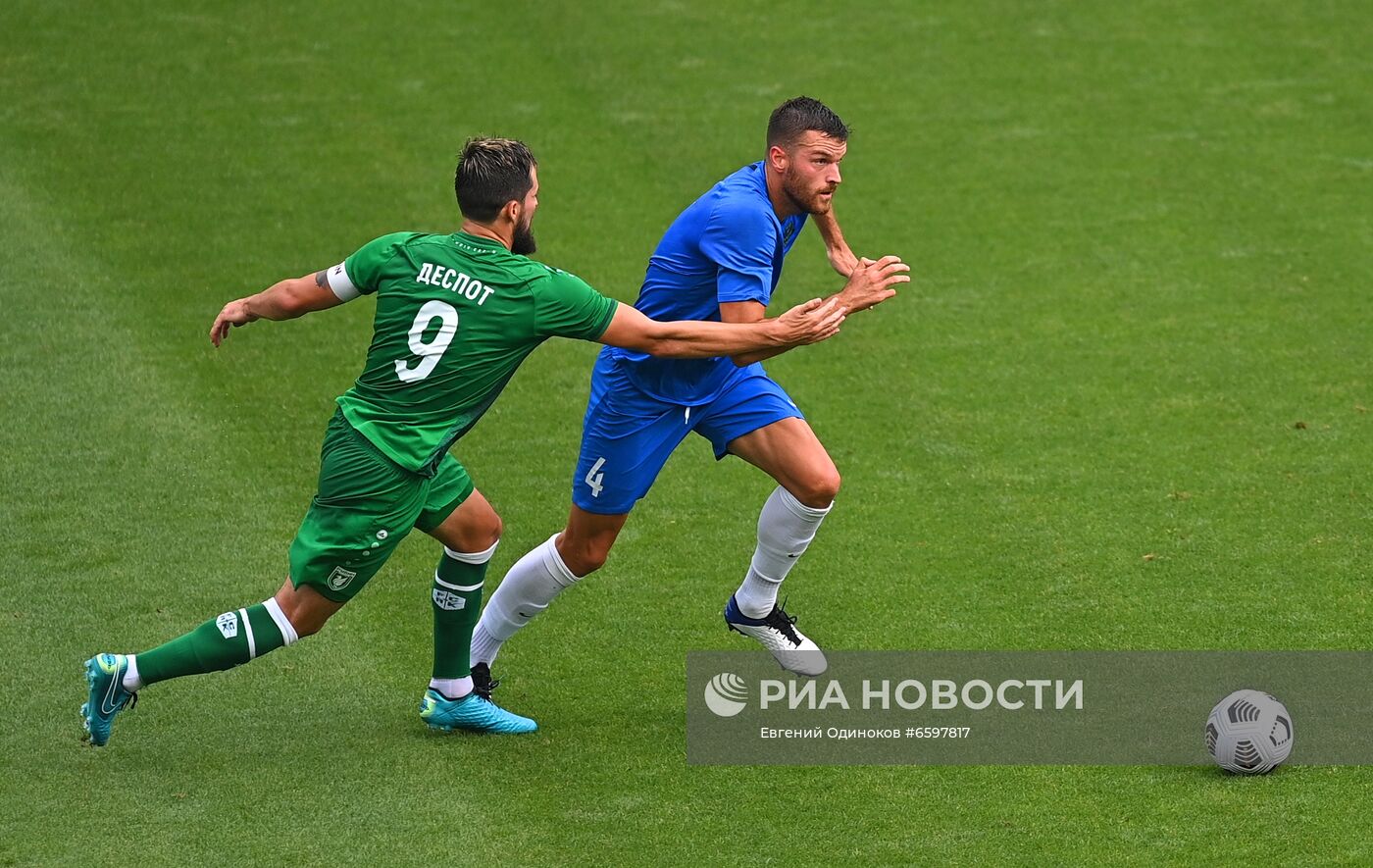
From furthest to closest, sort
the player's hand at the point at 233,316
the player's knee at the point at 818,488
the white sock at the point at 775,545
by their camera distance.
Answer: the white sock at the point at 775,545 → the player's knee at the point at 818,488 → the player's hand at the point at 233,316

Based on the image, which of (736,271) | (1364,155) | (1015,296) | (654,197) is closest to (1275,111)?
(1364,155)

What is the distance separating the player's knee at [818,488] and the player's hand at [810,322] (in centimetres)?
90

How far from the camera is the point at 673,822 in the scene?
213 inches

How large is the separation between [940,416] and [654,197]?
10.4 feet

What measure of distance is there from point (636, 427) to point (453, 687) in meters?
1.10

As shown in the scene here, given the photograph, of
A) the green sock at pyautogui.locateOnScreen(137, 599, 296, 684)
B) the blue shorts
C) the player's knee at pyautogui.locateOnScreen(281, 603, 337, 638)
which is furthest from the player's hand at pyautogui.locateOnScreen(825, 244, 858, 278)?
the green sock at pyautogui.locateOnScreen(137, 599, 296, 684)

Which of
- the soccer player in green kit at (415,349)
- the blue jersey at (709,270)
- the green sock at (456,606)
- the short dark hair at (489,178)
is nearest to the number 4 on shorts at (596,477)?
the blue jersey at (709,270)

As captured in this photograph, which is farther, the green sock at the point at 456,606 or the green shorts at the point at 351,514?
the green sock at the point at 456,606

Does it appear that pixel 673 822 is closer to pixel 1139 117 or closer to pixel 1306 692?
pixel 1306 692

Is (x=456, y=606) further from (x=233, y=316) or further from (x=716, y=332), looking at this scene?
(x=716, y=332)

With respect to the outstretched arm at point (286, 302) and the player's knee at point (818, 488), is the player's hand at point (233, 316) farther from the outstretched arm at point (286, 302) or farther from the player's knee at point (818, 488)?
the player's knee at point (818, 488)

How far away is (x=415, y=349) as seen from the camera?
5406 mm

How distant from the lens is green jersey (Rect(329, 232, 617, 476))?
5367mm

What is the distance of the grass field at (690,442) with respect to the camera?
218 inches
